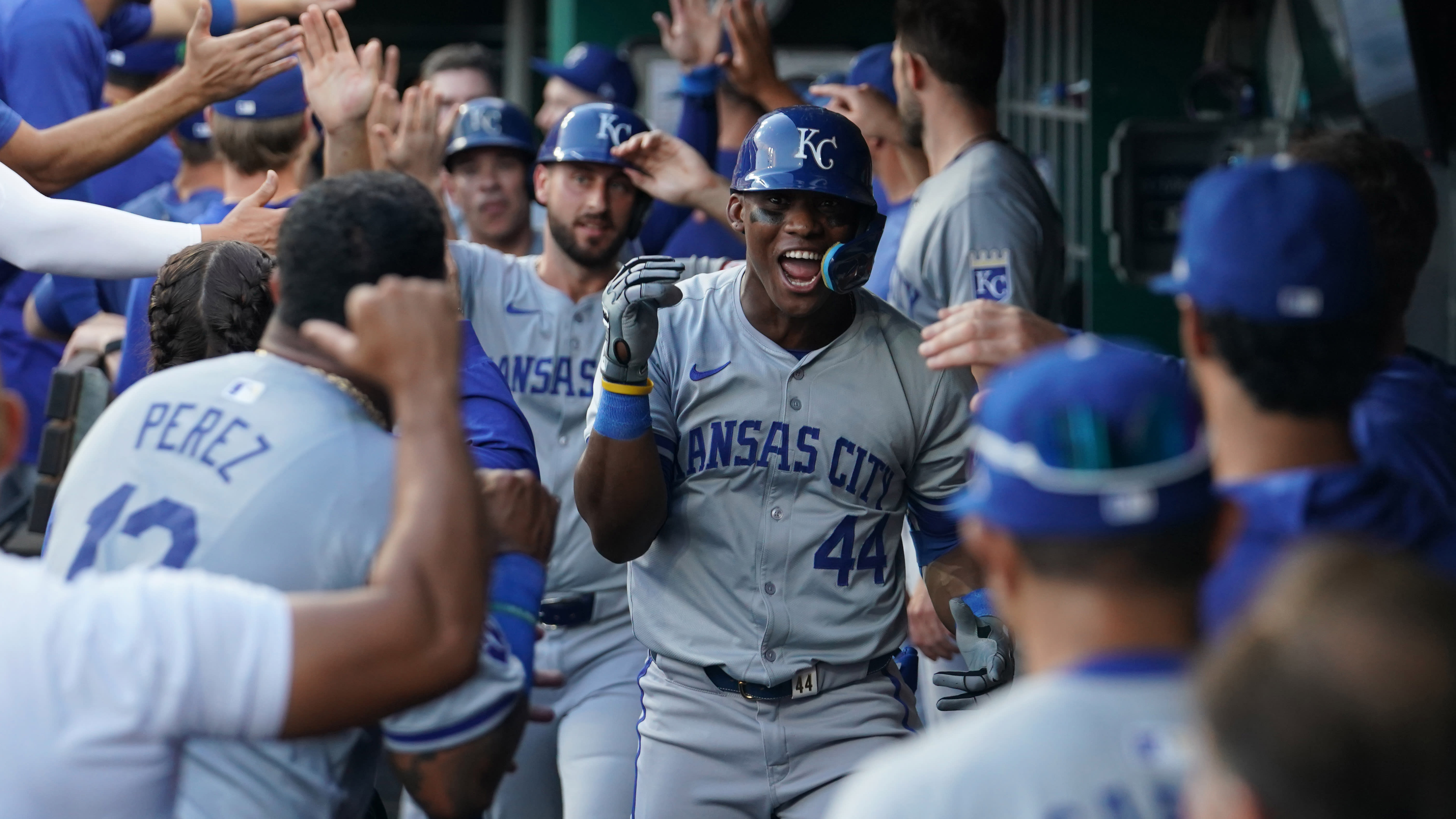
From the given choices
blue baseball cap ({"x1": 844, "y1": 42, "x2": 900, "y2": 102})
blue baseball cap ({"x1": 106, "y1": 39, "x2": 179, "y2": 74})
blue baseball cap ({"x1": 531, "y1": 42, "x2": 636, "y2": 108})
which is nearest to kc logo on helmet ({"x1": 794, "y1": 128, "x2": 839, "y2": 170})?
blue baseball cap ({"x1": 844, "y1": 42, "x2": 900, "y2": 102})

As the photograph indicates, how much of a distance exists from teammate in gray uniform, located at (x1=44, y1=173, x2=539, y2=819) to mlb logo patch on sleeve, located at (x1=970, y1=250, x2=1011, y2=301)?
2254 mm

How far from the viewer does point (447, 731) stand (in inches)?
A: 82.9

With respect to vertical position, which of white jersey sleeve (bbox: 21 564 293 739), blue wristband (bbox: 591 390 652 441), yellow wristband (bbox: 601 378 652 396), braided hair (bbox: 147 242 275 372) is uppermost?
braided hair (bbox: 147 242 275 372)

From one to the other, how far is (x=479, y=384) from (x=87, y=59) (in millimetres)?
2307

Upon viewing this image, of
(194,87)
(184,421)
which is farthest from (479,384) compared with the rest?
(194,87)

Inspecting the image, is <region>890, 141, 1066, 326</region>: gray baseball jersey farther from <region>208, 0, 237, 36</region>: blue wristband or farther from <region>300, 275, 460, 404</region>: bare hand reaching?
<region>300, 275, 460, 404</region>: bare hand reaching

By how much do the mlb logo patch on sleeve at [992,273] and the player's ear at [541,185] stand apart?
1.34 meters

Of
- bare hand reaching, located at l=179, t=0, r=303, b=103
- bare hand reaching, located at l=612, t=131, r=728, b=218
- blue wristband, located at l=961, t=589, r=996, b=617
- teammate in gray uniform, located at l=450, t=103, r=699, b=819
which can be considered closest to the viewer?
blue wristband, located at l=961, t=589, r=996, b=617

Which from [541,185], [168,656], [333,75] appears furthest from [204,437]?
[541,185]

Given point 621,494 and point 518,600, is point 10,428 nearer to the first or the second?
point 518,600

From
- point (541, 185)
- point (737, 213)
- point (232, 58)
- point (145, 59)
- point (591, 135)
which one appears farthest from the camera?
point (145, 59)

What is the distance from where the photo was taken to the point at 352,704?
179cm

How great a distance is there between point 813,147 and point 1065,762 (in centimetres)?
206

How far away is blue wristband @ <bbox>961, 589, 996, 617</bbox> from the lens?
133 inches
